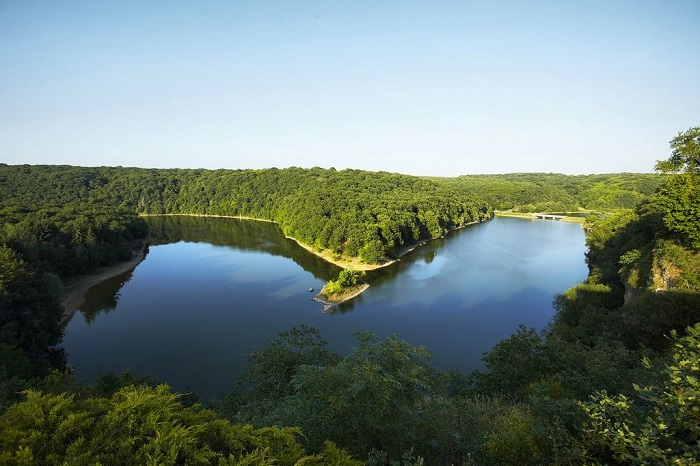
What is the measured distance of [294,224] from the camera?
2931 inches

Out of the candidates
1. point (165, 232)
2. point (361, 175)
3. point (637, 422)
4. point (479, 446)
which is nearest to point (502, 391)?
point (479, 446)

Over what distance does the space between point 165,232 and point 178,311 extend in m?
56.0

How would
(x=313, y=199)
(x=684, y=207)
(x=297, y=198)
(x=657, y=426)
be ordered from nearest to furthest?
(x=657, y=426)
(x=684, y=207)
(x=313, y=199)
(x=297, y=198)

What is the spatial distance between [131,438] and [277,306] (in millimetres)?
34231

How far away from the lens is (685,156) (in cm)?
2211

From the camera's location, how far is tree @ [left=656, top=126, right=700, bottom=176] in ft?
71.0

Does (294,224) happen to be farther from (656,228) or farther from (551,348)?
(551,348)

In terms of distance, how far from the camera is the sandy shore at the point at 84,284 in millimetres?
36737

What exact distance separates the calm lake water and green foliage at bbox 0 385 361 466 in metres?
16.7

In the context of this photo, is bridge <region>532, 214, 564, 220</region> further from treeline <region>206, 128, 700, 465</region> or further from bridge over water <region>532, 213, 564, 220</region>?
treeline <region>206, 128, 700, 465</region>

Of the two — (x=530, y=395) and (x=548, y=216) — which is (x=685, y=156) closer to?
(x=530, y=395)

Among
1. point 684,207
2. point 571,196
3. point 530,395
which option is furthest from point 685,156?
point 571,196

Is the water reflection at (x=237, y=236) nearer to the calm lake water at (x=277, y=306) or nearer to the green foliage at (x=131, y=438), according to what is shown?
the calm lake water at (x=277, y=306)

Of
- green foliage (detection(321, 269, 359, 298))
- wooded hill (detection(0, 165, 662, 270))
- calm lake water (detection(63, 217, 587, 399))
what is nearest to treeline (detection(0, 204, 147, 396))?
wooded hill (detection(0, 165, 662, 270))
